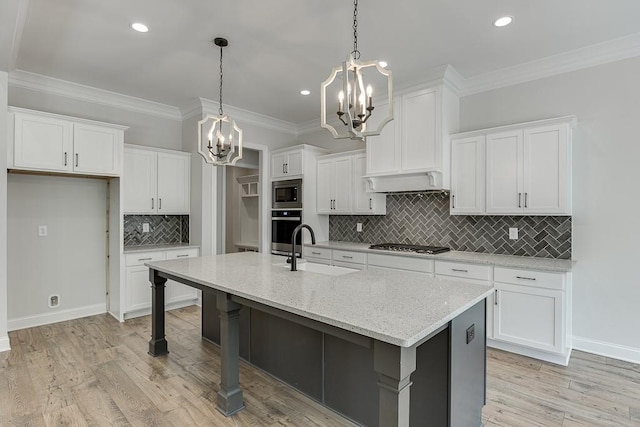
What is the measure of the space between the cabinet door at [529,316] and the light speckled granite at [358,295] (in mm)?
1316

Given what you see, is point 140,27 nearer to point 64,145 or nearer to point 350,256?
point 64,145

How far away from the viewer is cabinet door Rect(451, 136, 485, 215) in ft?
11.6

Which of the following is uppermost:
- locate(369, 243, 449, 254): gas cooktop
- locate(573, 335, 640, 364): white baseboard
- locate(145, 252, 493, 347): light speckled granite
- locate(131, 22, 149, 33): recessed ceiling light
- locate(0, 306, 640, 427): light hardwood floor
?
locate(131, 22, 149, 33): recessed ceiling light

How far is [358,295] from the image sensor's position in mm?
1832

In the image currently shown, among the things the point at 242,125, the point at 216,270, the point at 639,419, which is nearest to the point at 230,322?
the point at 216,270

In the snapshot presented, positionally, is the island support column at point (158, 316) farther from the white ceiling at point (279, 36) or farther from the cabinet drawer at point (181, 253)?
the white ceiling at point (279, 36)

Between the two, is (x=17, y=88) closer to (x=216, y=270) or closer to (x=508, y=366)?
(x=216, y=270)

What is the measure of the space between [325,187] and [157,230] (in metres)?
2.45

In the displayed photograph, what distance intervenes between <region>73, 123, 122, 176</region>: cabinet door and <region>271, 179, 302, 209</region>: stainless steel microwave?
6.96ft

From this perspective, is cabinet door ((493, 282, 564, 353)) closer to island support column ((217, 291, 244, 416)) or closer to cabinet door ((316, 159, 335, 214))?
island support column ((217, 291, 244, 416))

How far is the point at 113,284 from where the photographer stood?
4.22 m

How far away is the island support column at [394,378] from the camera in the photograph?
1306 millimetres

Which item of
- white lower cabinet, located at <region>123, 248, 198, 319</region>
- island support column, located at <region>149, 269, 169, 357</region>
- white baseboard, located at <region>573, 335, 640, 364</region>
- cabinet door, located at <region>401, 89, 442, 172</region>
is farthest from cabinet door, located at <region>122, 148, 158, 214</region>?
white baseboard, located at <region>573, 335, 640, 364</region>

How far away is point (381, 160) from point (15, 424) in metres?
3.84
